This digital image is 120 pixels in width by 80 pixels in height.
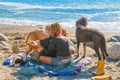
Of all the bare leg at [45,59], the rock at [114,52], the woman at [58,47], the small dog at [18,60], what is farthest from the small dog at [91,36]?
the small dog at [18,60]

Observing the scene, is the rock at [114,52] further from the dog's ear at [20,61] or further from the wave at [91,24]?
the wave at [91,24]

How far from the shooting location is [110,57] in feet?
33.9

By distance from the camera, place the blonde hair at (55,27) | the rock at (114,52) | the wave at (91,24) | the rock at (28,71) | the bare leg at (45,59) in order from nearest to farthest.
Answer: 1. the rock at (28,71)
2. the blonde hair at (55,27)
3. the bare leg at (45,59)
4. the rock at (114,52)
5. the wave at (91,24)

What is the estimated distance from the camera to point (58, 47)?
8914 mm

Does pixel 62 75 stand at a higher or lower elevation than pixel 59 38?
lower

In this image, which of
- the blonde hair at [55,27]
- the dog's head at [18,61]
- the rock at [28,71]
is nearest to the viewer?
the rock at [28,71]

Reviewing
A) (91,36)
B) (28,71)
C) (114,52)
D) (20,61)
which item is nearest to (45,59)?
A: (20,61)

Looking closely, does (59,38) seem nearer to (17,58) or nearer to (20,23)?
(17,58)

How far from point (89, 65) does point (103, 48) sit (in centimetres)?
54

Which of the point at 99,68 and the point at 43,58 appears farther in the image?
the point at 43,58

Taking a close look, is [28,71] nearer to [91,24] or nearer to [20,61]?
[20,61]

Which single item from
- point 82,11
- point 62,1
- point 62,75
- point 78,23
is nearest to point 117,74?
point 62,75

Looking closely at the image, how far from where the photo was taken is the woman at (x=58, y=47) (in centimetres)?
885

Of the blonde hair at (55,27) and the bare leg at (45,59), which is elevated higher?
the blonde hair at (55,27)
